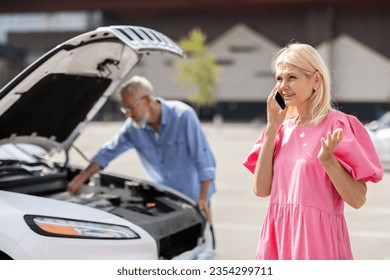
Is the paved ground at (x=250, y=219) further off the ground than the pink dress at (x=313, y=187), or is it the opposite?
the pink dress at (x=313, y=187)

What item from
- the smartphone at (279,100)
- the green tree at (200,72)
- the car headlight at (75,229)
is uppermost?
the smartphone at (279,100)

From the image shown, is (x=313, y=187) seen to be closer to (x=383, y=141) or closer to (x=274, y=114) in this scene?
(x=274, y=114)

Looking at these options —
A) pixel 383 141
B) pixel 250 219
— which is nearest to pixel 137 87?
pixel 250 219

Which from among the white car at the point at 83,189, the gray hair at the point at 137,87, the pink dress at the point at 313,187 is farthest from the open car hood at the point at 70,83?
the pink dress at the point at 313,187

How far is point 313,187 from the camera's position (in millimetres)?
1834

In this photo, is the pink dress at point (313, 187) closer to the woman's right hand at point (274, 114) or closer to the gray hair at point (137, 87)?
the woman's right hand at point (274, 114)

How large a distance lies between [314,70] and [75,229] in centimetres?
150

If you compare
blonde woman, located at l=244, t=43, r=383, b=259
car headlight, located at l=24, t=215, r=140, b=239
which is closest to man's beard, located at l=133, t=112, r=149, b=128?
car headlight, located at l=24, t=215, r=140, b=239

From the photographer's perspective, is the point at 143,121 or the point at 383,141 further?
the point at 383,141

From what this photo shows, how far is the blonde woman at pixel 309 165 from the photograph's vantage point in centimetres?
179

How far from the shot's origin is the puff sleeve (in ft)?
5.80

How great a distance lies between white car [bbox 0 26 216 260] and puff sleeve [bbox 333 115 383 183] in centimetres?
135

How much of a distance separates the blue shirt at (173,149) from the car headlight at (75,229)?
980mm
